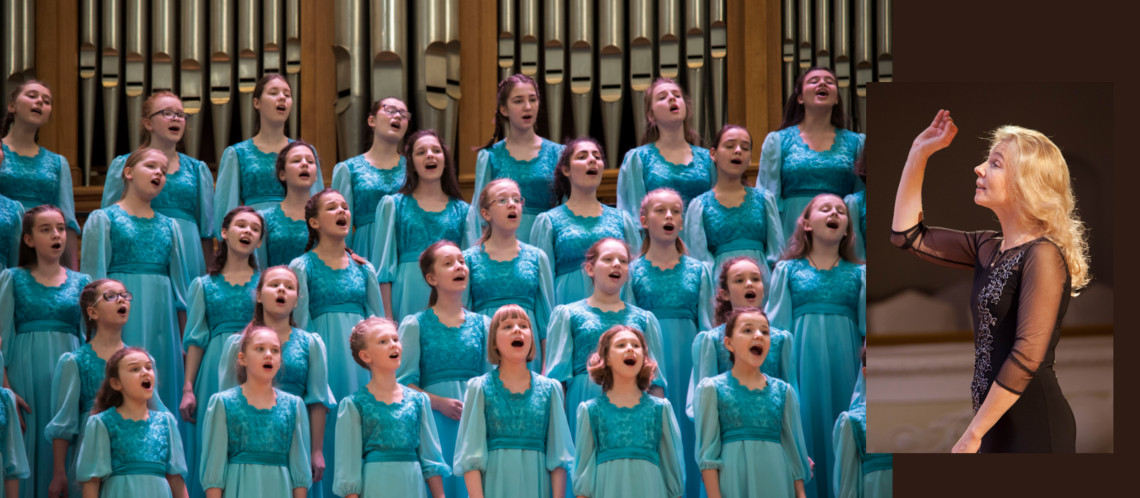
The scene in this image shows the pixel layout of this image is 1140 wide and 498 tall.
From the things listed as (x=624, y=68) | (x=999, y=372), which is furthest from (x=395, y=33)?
(x=999, y=372)

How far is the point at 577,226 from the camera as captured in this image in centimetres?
486

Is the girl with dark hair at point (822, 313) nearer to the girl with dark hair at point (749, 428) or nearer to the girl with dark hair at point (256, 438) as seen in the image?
the girl with dark hair at point (749, 428)

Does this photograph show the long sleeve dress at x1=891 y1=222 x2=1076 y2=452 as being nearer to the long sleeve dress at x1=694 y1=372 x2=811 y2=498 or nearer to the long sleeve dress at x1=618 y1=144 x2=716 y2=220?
the long sleeve dress at x1=694 y1=372 x2=811 y2=498

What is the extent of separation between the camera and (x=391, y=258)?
4883 mm

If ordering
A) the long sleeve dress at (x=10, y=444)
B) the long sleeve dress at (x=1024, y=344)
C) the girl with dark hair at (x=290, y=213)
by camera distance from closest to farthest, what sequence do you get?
1. the long sleeve dress at (x=1024, y=344)
2. the long sleeve dress at (x=10, y=444)
3. the girl with dark hair at (x=290, y=213)

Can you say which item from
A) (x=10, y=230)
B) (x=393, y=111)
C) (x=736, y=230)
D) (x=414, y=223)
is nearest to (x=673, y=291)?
(x=736, y=230)

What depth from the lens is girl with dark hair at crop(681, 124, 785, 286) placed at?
4.89 meters

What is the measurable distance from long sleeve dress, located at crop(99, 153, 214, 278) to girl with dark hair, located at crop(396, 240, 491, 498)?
827mm

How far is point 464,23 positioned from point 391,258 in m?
1.38

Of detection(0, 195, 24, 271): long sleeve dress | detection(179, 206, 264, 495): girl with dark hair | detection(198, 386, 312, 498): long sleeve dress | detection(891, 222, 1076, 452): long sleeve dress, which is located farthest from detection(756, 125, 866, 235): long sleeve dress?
detection(0, 195, 24, 271): long sleeve dress

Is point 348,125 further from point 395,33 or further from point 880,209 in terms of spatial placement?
point 880,209

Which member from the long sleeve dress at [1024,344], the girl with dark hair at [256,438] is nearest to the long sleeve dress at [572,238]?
the girl with dark hair at [256,438]

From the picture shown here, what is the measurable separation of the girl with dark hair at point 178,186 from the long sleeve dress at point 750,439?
171 centimetres

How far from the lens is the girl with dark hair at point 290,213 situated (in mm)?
4926
